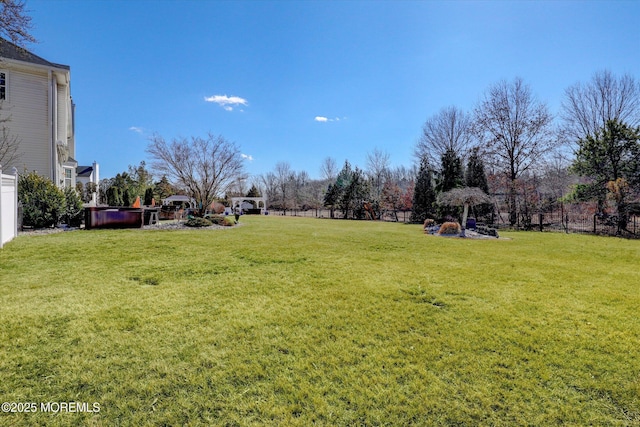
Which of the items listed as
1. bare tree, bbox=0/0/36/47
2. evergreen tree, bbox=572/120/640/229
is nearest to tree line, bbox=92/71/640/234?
evergreen tree, bbox=572/120/640/229

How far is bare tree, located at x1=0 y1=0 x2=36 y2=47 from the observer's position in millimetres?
6168

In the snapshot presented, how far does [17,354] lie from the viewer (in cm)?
250

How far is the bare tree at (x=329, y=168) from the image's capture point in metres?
48.7

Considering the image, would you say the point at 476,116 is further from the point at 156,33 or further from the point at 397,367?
the point at 397,367

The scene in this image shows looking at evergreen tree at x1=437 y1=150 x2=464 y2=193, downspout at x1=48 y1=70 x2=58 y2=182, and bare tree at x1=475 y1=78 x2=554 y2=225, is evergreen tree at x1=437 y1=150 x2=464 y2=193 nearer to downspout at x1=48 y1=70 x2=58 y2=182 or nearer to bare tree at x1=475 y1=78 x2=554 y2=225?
bare tree at x1=475 y1=78 x2=554 y2=225

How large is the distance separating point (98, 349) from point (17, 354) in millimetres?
625

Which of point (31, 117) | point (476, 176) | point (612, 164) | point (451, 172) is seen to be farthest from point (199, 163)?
point (612, 164)

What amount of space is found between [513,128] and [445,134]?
7.48 metres

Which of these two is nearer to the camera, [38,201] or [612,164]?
[38,201]

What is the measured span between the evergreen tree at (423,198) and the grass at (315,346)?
60.9 feet

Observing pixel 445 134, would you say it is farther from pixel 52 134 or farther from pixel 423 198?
pixel 52 134

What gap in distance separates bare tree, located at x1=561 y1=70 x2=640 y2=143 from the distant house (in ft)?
100

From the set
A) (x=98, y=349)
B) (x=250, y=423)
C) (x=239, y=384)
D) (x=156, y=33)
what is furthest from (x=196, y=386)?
(x=156, y=33)

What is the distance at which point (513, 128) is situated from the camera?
21.7 metres
